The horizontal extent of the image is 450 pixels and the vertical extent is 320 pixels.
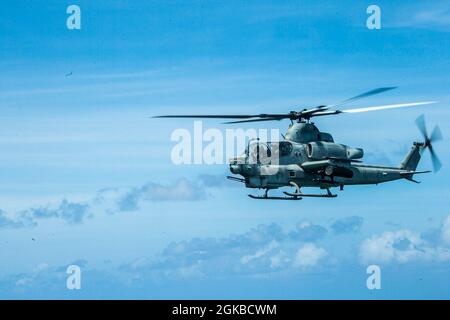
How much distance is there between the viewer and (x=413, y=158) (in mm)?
70625

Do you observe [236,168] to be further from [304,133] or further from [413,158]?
[413,158]

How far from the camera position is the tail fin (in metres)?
70.2

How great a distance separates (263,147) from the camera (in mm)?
64438

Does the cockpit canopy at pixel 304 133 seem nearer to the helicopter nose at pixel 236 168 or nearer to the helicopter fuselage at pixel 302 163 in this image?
the helicopter fuselage at pixel 302 163

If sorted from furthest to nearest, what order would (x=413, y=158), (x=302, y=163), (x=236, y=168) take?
(x=413, y=158)
(x=302, y=163)
(x=236, y=168)

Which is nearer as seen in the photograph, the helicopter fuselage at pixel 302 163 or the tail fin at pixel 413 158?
the helicopter fuselage at pixel 302 163

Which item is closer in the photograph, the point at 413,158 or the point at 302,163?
the point at 302,163

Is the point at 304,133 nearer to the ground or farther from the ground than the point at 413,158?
farther from the ground

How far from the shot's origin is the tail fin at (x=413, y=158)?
70250mm
